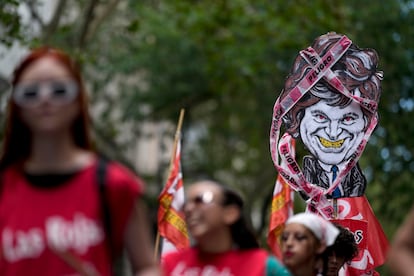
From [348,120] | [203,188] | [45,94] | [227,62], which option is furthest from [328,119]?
[227,62]

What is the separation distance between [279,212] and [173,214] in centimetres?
162

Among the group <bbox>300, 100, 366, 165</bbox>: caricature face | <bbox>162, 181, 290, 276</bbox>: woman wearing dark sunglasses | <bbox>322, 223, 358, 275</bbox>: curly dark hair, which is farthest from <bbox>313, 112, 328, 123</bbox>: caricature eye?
<bbox>162, 181, 290, 276</bbox>: woman wearing dark sunglasses

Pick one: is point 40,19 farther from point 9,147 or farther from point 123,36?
point 9,147

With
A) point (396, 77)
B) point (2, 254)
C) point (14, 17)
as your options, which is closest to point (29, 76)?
point (2, 254)

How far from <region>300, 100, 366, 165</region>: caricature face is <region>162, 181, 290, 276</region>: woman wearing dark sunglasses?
573 centimetres

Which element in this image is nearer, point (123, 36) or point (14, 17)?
point (14, 17)

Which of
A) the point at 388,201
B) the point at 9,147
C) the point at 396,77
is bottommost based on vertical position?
the point at 388,201

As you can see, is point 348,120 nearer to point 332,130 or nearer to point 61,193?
point 332,130

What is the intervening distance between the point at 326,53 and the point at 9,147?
7.66 meters

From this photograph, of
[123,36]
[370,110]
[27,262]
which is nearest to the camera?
[27,262]

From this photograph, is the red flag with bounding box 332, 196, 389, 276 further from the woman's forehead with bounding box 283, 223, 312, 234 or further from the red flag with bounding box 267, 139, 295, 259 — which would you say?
the woman's forehead with bounding box 283, 223, 312, 234

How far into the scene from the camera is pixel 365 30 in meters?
26.8

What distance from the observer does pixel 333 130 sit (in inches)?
482

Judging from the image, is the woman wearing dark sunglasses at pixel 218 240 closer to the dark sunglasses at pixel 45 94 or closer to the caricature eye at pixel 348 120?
the dark sunglasses at pixel 45 94
